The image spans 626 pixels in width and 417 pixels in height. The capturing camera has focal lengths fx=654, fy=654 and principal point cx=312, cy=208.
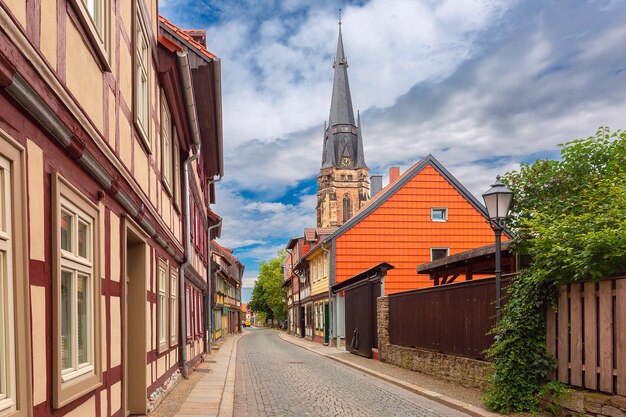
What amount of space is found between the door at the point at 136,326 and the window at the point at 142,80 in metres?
1.51

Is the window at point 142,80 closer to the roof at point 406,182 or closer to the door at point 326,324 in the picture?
the roof at point 406,182

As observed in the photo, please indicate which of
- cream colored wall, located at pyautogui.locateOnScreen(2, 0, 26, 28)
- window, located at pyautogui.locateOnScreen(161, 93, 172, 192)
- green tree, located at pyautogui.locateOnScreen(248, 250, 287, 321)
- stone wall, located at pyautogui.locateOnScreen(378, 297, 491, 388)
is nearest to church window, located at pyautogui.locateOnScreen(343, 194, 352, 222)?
green tree, located at pyautogui.locateOnScreen(248, 250, 287, 321)

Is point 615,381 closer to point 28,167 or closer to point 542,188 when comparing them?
point 542,188

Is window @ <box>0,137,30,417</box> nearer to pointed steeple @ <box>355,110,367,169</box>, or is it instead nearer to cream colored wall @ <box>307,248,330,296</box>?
cream colored wall @ <box>307,248,330,296</box>

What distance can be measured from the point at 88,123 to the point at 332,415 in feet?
21.0

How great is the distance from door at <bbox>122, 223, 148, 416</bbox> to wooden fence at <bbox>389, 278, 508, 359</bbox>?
5475 millimetres

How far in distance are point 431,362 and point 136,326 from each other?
842 centimetres

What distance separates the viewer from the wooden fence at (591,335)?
7598 mm

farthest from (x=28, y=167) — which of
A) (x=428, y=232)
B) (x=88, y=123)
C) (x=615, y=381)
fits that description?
(x=428, y=232)

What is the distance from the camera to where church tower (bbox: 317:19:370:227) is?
10869cm

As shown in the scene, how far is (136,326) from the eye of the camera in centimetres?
866

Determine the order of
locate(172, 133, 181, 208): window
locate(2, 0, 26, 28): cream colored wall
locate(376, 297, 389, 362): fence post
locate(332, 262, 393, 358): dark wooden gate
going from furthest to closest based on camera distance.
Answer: locate(332, 262, 393, 358): dark wooden gate → locate(376, 297, 389, 362): fence post → locate(172, 133, 181, 208): window → locate(2, 0, 26, 28): cream colored wall

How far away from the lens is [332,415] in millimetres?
9867

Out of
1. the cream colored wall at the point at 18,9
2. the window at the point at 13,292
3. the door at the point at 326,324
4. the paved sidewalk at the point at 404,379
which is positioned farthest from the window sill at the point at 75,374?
the door at the point at 326,324
